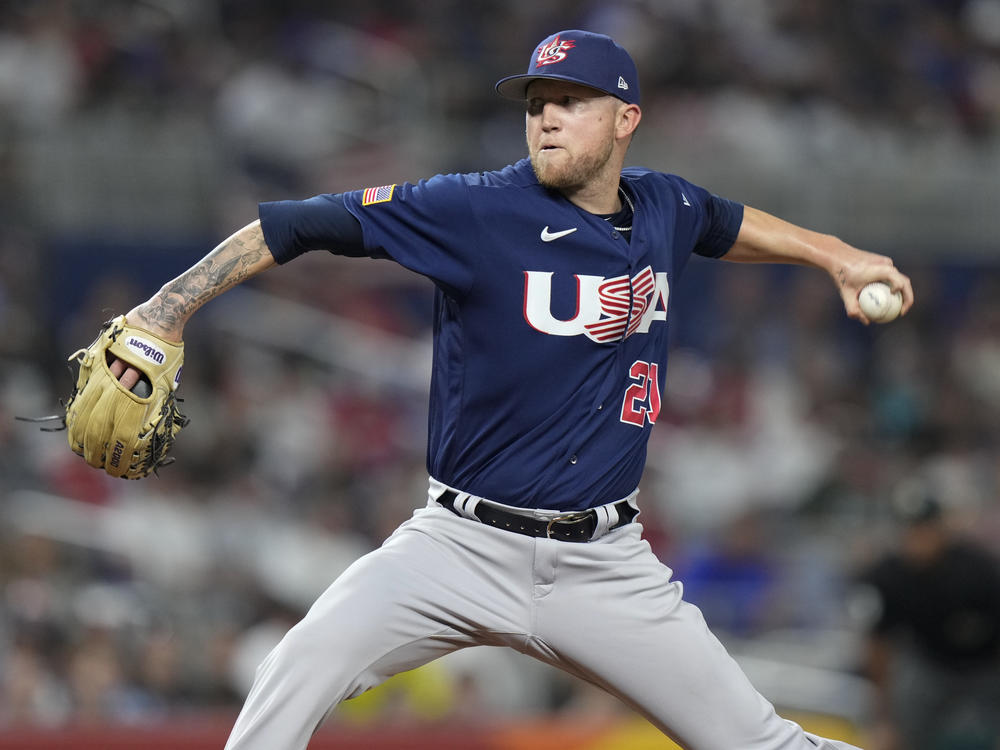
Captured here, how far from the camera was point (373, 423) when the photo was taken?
895 cm

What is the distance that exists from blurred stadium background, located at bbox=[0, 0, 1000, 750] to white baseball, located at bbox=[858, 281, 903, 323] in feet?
9.71

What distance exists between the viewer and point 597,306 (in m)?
3.59

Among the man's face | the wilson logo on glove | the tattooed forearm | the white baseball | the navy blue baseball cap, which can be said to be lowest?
the wilson logo on glove

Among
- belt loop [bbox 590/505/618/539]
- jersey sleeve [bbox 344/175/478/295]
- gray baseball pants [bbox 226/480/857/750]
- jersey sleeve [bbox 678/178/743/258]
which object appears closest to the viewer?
gray baseball pants [bbox 226/480/857/750]

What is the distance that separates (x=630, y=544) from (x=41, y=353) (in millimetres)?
5823

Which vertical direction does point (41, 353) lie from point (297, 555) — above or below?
above

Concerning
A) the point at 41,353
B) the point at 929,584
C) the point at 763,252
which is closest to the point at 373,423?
the point at 41,353

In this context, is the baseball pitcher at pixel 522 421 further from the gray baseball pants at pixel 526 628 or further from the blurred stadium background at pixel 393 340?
the blurred stadium background at pixel 393 340

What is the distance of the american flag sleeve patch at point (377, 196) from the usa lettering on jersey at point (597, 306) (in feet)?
1.28

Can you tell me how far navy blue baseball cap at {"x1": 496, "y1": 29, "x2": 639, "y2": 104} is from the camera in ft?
11.7

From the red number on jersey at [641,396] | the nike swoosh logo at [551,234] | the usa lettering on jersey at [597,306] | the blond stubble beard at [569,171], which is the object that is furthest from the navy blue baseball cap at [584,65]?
the red number on jersey at [641,396]

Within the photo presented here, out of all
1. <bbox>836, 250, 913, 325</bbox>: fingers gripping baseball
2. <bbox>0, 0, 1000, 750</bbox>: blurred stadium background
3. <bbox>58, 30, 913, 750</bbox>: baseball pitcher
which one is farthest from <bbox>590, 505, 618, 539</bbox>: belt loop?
<bbox>0, 0, 1000, 750</bbox>: blurred stadium background

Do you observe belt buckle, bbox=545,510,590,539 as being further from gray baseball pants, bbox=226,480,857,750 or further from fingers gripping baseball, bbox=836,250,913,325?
fingers gripping baseball, bbox=836,250,913,325

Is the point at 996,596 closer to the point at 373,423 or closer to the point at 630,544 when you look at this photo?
the point at 630,544
